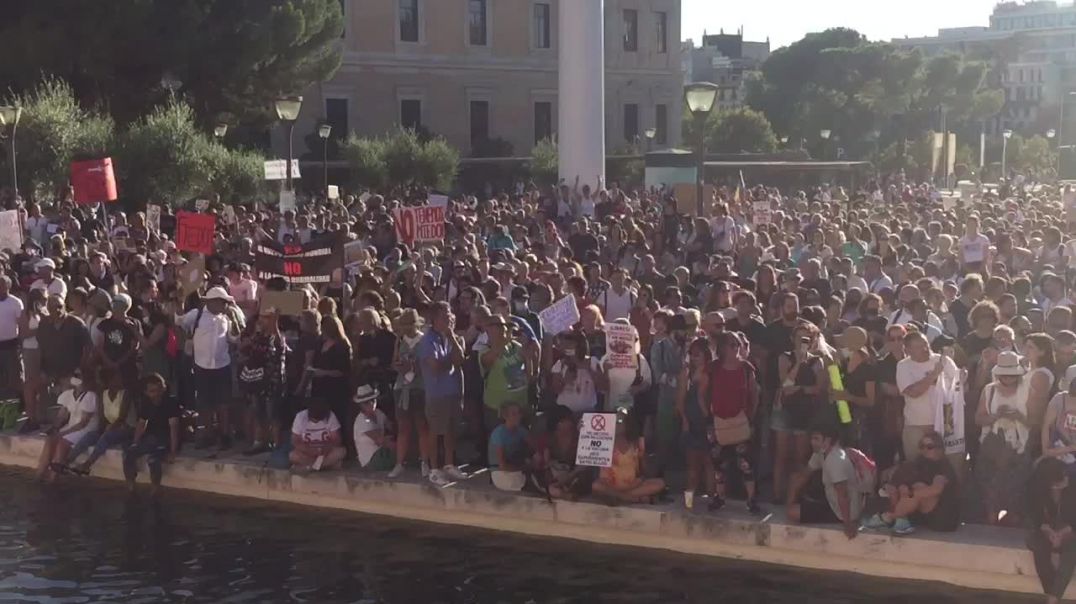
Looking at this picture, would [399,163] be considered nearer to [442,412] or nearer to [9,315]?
[9,315]

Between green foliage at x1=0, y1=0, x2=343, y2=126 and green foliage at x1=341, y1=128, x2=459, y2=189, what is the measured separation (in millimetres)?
3785

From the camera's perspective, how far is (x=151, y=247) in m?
21.8

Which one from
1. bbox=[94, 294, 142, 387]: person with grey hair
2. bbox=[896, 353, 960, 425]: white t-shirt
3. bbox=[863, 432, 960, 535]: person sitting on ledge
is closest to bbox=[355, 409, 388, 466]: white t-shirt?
bbox=[94, 294, 142, 387]: person with grey hair

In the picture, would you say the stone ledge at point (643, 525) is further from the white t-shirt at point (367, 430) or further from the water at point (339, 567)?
the white t-shirt at point (367, 430)

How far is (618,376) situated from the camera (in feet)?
41.1

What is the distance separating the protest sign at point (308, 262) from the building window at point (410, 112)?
151 ft

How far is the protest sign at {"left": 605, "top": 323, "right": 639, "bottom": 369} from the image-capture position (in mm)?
12406

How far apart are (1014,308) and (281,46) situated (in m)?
34.4

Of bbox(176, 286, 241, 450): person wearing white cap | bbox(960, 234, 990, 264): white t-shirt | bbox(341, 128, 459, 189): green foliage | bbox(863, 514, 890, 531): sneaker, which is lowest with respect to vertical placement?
bbox(863, 514, 890, 531): sneaker

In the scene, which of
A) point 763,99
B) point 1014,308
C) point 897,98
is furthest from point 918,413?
point 763,99

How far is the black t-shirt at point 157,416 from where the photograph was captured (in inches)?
572

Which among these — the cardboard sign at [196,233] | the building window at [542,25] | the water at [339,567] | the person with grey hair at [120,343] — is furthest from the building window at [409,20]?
the water at [339,567]

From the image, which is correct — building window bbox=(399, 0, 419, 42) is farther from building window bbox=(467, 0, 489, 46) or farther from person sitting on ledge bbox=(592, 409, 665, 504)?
person sitting on ledge bbox=(592, 409, 665, 504)

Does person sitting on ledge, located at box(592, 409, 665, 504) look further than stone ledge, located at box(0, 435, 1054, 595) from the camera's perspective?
Yes
